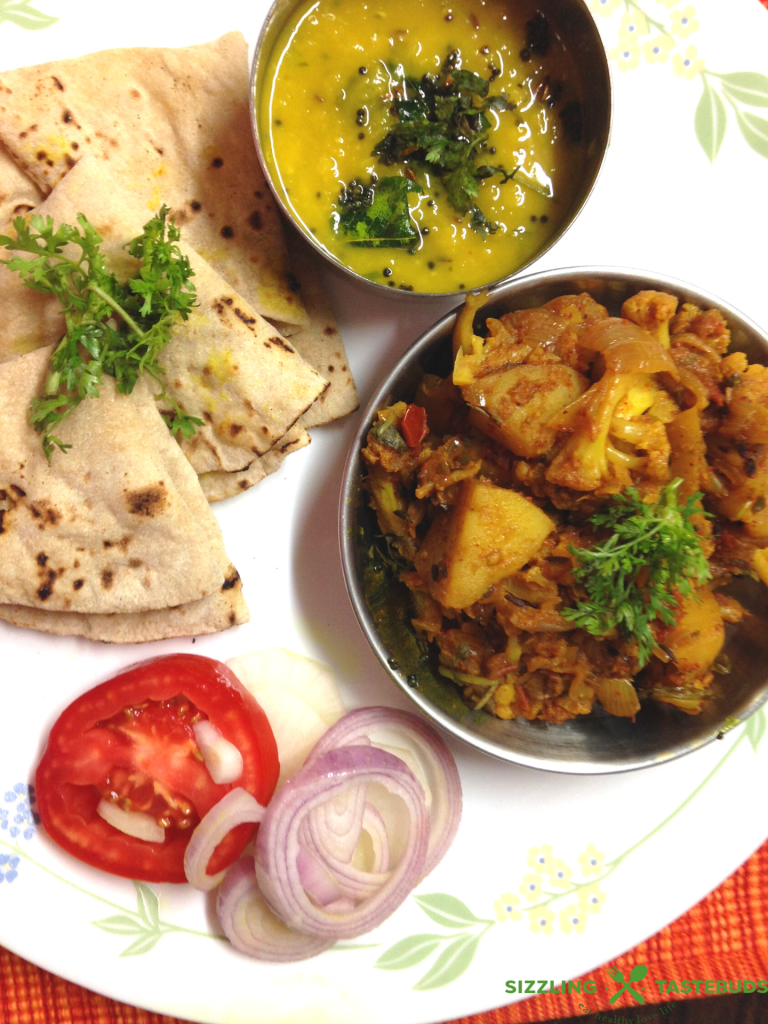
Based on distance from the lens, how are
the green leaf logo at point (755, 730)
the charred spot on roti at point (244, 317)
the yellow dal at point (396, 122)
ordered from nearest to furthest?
Answer: the yellow dal at point (396, 122)
the charred spot on roti at point (244, 317)
the green leaf logo at point (755, 730)

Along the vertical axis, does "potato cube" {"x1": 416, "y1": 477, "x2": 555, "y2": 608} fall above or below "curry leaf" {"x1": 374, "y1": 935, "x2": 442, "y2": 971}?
above

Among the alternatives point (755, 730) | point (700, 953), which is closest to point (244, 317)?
point (755, 730)

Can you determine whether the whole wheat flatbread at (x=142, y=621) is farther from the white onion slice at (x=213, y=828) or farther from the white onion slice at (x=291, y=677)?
the white onion slice at (x=213, y=828)

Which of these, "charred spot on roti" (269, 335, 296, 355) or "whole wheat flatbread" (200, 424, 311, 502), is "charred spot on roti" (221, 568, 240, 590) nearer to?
"whole wheat flatbread" (200, 424, 311, 502)

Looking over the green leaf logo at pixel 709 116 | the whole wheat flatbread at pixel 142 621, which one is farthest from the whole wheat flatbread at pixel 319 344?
the green leaf logo at pixel 709 116

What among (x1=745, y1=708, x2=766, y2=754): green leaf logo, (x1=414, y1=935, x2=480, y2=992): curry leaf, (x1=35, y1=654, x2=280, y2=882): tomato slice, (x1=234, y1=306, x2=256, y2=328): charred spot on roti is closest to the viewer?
(x1=234, y1=306, x2=256, y2=328): charred spot on roti

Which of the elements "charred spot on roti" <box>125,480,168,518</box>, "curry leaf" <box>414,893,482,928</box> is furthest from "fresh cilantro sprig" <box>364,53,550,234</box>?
"curry leaf" <box>414,893,482,928</box>
